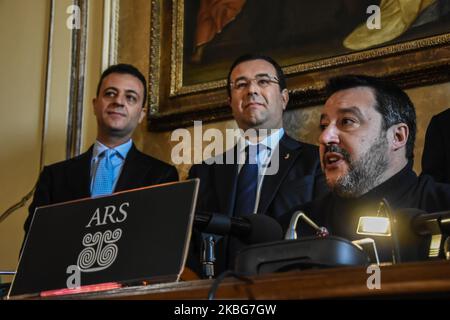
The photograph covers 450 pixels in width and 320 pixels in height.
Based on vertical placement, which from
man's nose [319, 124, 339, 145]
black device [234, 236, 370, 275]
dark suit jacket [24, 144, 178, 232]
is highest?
dark suit jacket [24, 144, 178, 232]

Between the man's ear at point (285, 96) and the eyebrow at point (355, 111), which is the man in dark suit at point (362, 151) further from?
the man's ear at point (285, 96)

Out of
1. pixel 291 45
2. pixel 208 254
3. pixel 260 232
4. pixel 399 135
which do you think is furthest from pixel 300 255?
pixel 291 45

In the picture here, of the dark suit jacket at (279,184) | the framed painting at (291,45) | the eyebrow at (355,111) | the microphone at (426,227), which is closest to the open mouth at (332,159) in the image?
the eyebrow at (355,111)

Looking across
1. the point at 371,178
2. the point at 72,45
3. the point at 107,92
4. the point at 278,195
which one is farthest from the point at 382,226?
the point at 72,45

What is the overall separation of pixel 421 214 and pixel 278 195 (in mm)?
1370

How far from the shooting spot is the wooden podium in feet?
3.16

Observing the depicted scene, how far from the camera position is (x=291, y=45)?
11.3ft

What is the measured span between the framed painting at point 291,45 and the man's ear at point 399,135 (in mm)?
759

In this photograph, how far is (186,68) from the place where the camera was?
3.81 m

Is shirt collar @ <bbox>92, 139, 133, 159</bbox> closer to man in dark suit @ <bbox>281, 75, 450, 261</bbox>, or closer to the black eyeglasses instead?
the black eyeglasses

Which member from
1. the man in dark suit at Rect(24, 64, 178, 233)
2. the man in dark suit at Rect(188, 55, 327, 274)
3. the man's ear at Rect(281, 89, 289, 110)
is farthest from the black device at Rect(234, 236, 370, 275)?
the man in dark suit at Rect(24, 64, 178, 233)

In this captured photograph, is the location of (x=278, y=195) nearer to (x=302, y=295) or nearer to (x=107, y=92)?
(x=107, y=92)

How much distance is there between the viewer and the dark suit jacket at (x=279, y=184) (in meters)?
2.69

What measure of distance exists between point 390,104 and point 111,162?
4.67 feet
